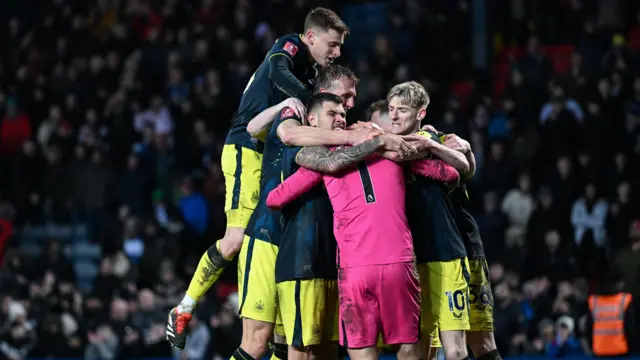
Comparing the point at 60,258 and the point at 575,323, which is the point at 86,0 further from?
the point at 575,323

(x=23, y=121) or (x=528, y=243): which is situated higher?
(x=23, y=121)

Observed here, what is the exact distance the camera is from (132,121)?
19.5 metres

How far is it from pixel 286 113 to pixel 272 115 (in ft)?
1.05

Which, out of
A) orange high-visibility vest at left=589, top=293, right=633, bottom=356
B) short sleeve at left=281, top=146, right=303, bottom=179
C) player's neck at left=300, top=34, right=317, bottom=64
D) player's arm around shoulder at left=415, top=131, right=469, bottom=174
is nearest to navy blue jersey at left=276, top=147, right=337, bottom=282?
short sleeve at left=281, top=146, right=303, bottom=179

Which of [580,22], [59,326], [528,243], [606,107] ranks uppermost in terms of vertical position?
[580,22]

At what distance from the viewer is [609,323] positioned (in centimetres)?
1348

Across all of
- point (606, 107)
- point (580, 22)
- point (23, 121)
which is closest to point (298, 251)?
point (606, 107)

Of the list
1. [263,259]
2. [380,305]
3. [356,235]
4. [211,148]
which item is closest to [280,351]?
[263,259]

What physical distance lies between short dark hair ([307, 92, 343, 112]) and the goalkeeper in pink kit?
0.59 m

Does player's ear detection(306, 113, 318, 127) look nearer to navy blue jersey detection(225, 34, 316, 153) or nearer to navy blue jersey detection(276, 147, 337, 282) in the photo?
navy blue jersey detection(276, 147, 337, 282)

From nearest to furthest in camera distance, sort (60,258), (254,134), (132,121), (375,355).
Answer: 1. (375,355)
2. (254,134)
3. (60,258)
4. (132,121)

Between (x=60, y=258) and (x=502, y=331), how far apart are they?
707 cm

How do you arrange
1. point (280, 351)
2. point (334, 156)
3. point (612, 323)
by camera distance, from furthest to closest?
point (612, 323) < point (280, 351) < point (334, 156)

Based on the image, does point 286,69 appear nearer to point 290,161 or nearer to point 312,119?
point 312,119
